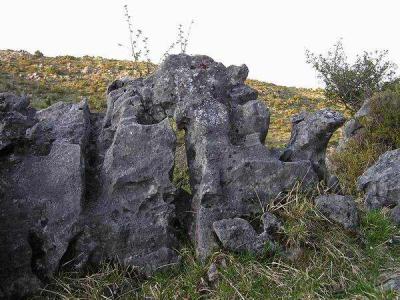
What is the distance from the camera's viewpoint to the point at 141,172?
586cm

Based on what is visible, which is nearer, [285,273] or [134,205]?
[285,273]

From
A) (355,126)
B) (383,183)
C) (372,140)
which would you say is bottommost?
(383,183)

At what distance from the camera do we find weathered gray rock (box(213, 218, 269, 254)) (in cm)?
544

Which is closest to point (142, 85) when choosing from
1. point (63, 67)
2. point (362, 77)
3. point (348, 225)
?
point (348, 225)

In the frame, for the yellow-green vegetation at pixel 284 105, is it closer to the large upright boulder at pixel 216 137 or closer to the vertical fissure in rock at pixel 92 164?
the large upright boulder at pixel 216 137

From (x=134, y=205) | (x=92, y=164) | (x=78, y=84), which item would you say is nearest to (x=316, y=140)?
(x=134, y=205)

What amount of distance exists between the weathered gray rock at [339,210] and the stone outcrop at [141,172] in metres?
0.35

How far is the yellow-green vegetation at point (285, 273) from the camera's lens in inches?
193

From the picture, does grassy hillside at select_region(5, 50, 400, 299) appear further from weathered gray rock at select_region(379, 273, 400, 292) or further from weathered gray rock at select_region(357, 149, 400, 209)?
weathered gray rock at select_region(357, 149, 400, 209)

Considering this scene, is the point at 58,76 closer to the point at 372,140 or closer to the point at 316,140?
the point at 372,140

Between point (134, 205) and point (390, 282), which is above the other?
point (134, 205)

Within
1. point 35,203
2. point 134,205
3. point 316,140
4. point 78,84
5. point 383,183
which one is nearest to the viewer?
point 35,203

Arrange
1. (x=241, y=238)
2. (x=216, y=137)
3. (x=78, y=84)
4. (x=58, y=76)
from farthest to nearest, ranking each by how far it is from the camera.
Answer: (x=58, y=76) < (x=78, y=84) < (x=216, y=137) < (x=241, y=238)

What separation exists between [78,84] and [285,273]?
76.8 ft
